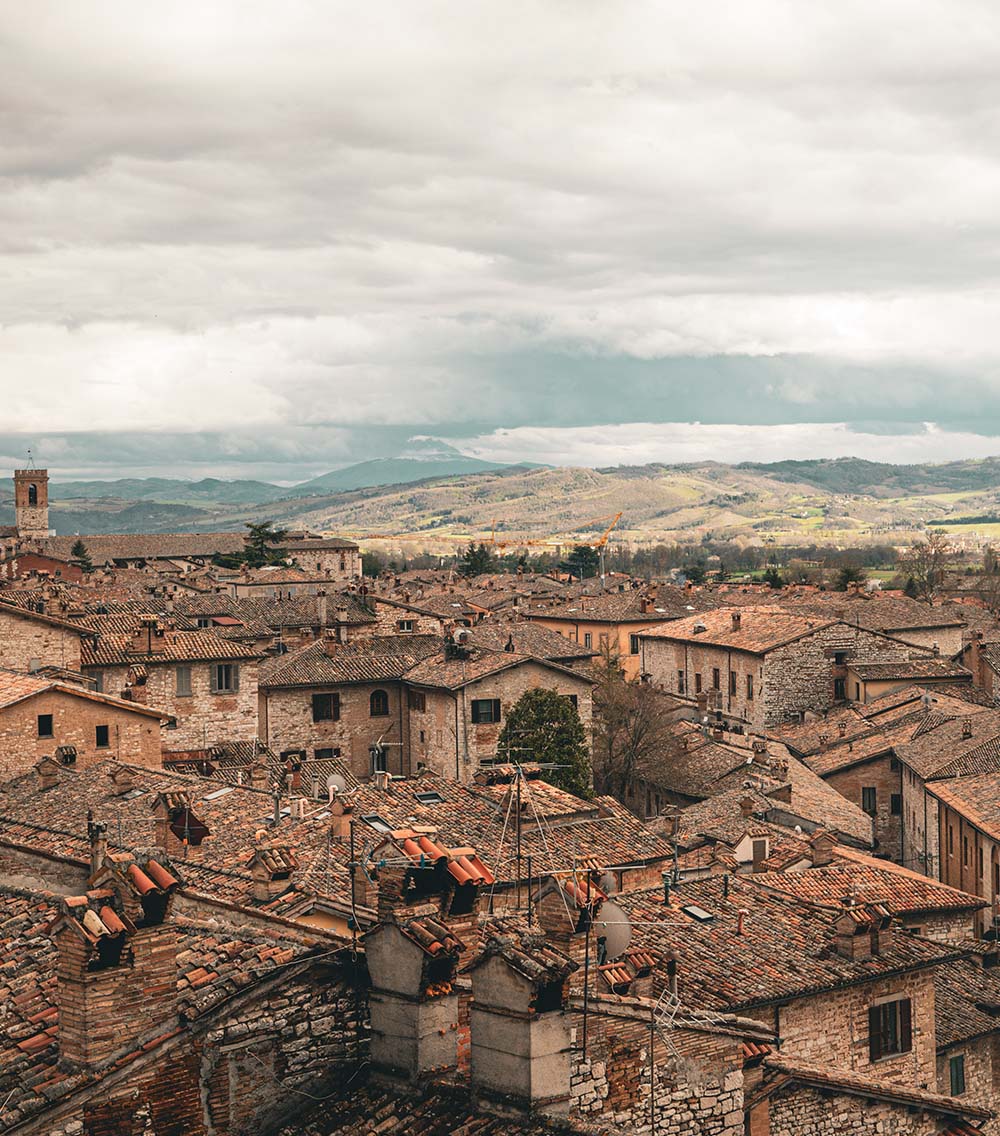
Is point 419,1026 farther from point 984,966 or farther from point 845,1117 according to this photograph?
point 984,966

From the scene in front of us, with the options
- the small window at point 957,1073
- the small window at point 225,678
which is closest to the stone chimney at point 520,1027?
the small window at point 957,1073

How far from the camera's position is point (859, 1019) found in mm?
25031

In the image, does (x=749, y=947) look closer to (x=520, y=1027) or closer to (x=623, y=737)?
(x=520, y=1027)

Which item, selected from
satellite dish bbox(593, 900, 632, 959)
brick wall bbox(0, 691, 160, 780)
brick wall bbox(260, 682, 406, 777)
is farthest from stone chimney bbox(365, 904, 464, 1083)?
brick wall bbox(260, 682, 406, 777)

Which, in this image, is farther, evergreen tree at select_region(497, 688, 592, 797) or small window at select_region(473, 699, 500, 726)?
small window at select_region(473, 699, 500, 726)

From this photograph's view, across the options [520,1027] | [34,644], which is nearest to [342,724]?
[34,644]

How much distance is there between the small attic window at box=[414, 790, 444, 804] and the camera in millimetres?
34438

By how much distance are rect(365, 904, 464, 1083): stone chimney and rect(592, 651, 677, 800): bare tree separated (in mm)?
49808

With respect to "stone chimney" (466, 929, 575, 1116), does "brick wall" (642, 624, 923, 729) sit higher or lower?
lower

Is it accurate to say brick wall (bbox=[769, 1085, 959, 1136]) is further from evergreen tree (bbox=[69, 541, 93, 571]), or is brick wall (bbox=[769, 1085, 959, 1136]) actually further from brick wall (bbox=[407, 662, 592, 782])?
evergreen tree (bbox=[69, 541, 93, 571])

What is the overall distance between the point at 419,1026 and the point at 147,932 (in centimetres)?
244

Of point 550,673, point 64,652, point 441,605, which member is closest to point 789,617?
point 550,673

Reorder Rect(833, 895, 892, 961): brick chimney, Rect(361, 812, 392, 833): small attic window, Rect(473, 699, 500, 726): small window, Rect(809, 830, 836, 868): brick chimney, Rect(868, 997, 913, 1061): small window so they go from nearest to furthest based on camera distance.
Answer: Rect(868, 997, 913, 1061): small window → Rect(833, 895, 892, 961): brick chimney → Rect(361, 812, 392, 833): small attic window → Rect(809, 830, 836, 868): brick chimney → Rect(473, 699, 500, 726): small window

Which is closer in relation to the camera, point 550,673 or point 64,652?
point 64,652
